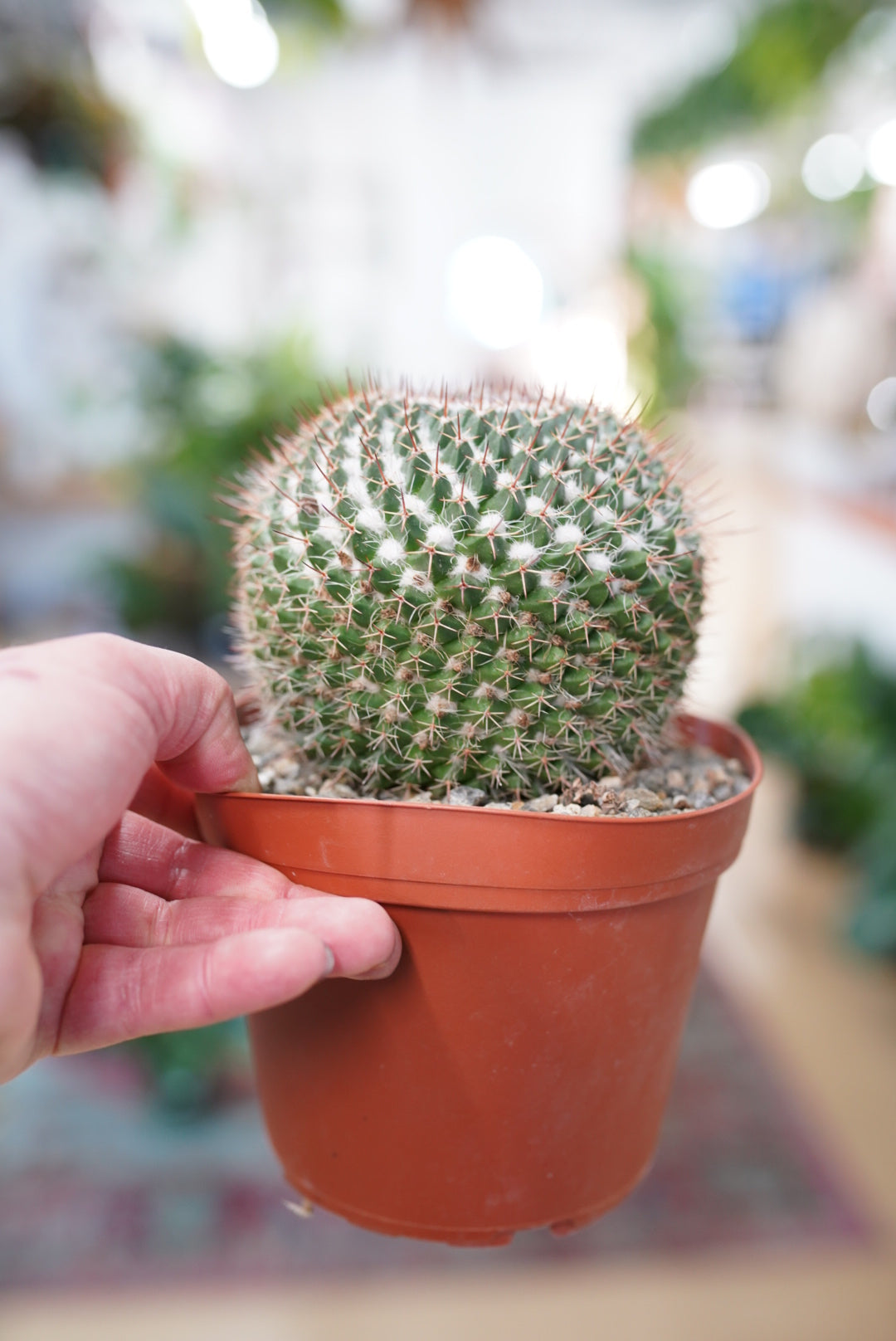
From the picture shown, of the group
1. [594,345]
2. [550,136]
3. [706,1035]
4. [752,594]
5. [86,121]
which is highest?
[550,136]

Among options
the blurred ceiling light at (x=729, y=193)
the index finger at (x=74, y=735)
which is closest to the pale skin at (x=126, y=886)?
the index finger at (x=74, y=735)

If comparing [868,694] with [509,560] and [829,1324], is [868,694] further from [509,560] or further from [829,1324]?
[509,560]

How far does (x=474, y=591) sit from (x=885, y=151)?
3.31m

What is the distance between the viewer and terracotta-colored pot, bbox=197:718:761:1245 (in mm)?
552

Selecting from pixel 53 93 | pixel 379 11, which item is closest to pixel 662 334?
pixel 379 11

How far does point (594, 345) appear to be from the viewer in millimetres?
6195

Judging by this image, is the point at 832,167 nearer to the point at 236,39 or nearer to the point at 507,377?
the point at 236,39

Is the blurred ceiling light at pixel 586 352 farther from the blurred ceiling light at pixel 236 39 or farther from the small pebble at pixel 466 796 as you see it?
the small pebble at pixel 466 796

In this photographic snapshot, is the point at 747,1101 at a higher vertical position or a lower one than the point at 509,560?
lower

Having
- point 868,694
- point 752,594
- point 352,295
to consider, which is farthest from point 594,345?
point 868,694

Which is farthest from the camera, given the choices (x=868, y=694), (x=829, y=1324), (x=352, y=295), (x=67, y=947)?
(x=352, y=295)

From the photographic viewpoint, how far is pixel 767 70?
10.2ft

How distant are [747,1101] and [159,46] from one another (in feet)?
18.1

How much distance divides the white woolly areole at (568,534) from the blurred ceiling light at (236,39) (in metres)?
2.31
